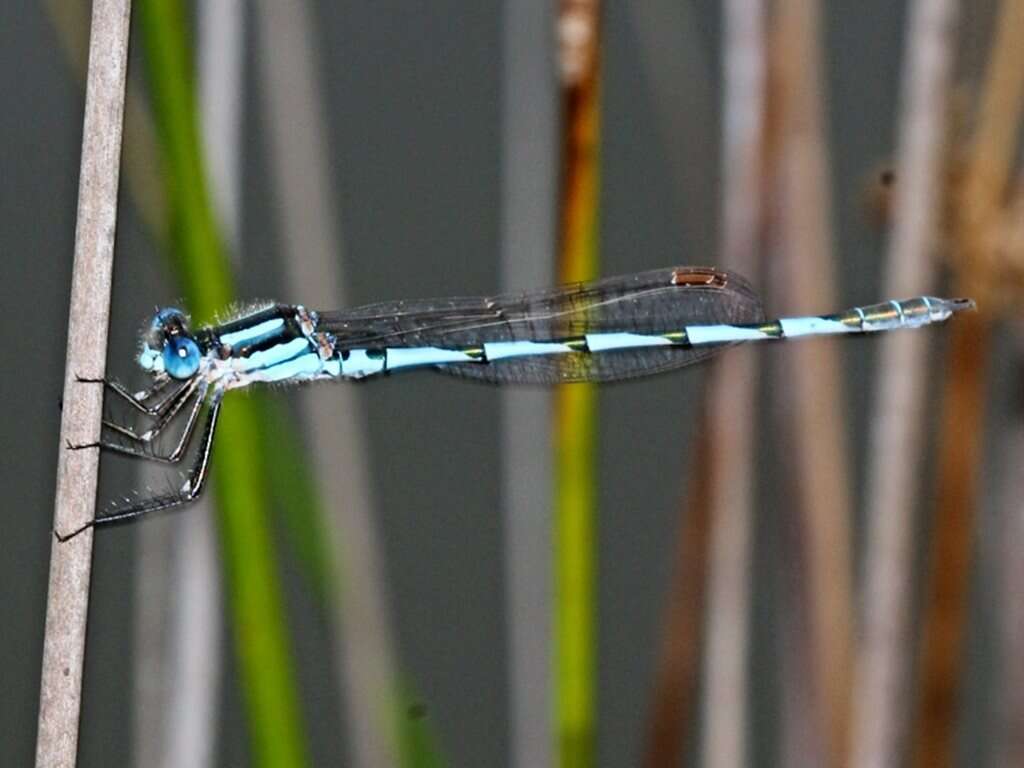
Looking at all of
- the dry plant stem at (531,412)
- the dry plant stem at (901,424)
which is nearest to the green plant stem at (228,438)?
the dry plant stem at (901,424)

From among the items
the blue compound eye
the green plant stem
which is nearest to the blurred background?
the green plant stem

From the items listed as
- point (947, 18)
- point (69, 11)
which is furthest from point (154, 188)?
point (947, 18)

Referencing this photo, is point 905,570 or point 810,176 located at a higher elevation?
point 810,176

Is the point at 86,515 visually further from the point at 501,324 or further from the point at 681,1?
the point at 681,1

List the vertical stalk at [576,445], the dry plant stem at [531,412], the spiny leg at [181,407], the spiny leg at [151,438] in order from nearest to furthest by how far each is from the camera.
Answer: the spiny leg at [151,438] → the vertical stalk at [576,445] → the spiny leg at [181,407] → the dry plant stem at [531,412]

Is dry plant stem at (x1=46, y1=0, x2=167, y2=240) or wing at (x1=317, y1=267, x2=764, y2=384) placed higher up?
dry plant stem at (x1=46, y1=0, x2=167, y2=240)

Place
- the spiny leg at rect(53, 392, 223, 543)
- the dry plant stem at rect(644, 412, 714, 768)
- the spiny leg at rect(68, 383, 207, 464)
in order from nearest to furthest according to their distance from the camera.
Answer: the spiny leg at rect(68, 383, 207, 464), the spiny leg at rect(53, 392, 223, 543), the dry plant stem at rect(644, 412, 714, 768)

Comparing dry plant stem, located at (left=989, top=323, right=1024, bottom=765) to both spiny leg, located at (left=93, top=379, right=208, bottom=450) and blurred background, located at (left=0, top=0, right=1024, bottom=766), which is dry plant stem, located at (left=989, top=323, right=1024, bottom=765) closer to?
blurred background, located at (left=0, top=0, right=1024, bottom=766)

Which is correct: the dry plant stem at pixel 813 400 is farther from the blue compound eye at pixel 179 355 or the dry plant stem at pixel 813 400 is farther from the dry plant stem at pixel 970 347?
the blue compound eye at pixel 179 355
